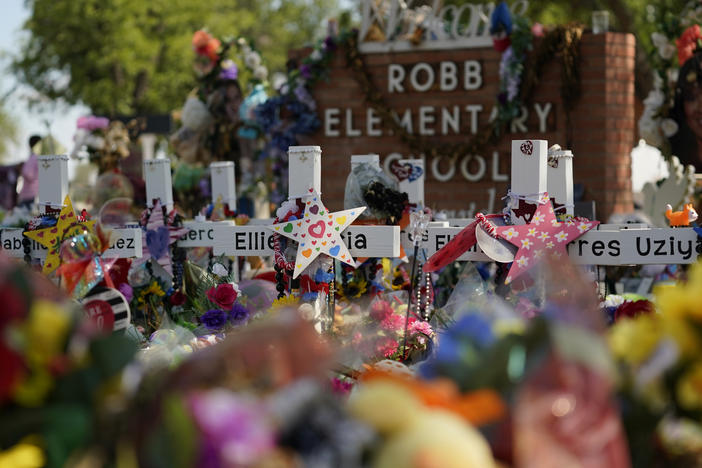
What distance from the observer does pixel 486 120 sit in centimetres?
1295

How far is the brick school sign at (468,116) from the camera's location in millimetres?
12656

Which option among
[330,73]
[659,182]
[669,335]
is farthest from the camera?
[330,73]

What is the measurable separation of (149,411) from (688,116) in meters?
11.4

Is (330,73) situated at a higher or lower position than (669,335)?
higher

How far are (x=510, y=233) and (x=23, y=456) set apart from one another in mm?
3980

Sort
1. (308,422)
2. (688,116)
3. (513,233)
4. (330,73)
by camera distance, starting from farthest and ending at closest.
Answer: (330,73) < (688,116) < (513,233) < (308,422)

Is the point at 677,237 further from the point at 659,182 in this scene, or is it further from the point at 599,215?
the point at 599,215

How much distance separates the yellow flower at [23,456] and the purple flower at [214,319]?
11.6ft

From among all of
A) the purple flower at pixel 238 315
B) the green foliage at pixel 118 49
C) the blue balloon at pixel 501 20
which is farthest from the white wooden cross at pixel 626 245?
the green foliage at pixel 118 49

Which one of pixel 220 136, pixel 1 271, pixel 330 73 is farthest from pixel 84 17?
pixel 1 271

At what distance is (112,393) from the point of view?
2184 millimetres

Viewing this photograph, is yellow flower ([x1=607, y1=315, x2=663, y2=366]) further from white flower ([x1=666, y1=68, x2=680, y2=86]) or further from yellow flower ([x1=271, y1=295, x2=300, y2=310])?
white flower ([x1=666, y1=68, x2=680, y2=86])

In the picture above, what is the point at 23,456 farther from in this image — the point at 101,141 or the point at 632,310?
the point at 101,141

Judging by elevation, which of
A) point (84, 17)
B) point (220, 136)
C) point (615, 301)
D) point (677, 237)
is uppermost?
point (84, 17)
